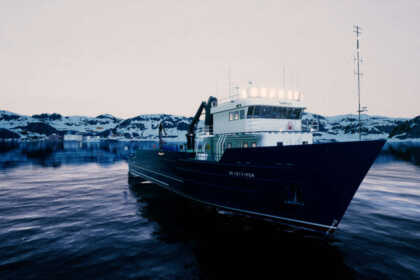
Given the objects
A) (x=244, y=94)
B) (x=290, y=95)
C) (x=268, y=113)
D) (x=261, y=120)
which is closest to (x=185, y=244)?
(x=261, y=120)

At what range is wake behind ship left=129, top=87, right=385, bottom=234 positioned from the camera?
9.39m

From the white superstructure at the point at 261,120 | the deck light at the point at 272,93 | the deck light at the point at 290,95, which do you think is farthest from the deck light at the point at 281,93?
the deck light at the point at 290,95

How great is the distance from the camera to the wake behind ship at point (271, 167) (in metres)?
9.39

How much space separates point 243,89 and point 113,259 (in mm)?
12217

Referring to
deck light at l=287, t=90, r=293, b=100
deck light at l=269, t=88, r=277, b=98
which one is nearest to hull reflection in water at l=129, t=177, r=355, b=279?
deck light at l=269, t=88, r=277, b=98

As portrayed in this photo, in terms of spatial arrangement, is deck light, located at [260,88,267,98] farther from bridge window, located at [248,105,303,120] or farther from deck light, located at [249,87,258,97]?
bridge window, located at [248,105,303,120]

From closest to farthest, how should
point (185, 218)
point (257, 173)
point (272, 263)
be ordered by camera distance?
point (272, 263)
point (257, 173)
point (185, 218)

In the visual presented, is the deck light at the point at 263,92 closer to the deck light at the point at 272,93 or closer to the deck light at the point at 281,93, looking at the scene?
the deck light at the point at 272,93

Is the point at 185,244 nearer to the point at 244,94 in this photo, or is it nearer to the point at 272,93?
the point at 244,94

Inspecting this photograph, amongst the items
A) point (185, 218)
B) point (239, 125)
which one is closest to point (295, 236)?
point (185, 218)

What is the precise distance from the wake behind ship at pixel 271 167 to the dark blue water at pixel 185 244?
1.31 meters

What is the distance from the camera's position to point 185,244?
35.4 feet

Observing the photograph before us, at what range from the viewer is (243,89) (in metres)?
15.4

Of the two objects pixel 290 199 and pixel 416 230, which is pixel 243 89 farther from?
pixel 416 230
